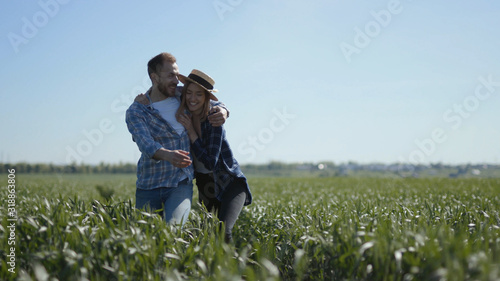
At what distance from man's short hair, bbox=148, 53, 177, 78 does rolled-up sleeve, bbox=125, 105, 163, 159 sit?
0.56 metres

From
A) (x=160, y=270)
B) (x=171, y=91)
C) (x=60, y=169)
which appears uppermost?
(x=171, y=91)

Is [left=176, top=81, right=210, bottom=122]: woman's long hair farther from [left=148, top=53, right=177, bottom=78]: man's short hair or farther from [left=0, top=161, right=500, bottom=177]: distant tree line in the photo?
[left=0, top=161, right=500, bottom=177]: distant tree line

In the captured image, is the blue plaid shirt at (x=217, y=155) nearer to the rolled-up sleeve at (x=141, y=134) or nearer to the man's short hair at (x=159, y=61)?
the rolled-up sleeve at (x=141, y=134)

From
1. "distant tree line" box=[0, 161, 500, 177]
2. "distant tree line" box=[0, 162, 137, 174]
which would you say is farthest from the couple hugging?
"distant tree line" box=[0, 161, 500, 177]

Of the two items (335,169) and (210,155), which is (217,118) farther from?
(335,169)

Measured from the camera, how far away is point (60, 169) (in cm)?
9319

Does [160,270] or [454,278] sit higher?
[454,278]

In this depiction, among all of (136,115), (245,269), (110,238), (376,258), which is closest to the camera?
(376,258)

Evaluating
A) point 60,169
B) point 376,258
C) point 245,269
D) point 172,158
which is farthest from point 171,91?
point 60,169

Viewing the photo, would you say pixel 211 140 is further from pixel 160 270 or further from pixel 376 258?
pixel 376 258

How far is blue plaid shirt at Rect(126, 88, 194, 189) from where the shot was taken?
4.12 meters

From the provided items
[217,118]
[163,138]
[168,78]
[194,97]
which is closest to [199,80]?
[194,97]

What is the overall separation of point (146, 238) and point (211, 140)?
1.58 metres

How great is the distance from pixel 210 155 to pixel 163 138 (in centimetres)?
59
